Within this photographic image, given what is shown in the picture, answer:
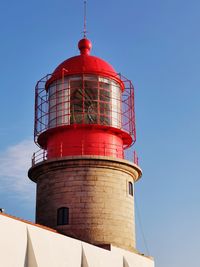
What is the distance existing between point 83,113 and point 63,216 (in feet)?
12.7

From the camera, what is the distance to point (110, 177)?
19266 mm

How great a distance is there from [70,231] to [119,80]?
636 centimetres

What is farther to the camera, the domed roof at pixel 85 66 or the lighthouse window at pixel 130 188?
the lighthouse window at pixel 130 188

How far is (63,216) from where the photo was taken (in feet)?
61.7

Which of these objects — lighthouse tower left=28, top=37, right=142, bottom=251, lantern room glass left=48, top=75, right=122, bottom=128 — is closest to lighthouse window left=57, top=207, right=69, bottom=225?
lighthouse tower left=28, top=37, right=142, bottom=251

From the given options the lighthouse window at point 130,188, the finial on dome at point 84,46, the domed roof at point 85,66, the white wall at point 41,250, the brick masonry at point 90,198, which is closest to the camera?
the white wall at point 41,250

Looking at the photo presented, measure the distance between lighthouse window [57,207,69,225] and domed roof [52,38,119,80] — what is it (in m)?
5.13

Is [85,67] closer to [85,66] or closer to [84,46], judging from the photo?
[85,66]

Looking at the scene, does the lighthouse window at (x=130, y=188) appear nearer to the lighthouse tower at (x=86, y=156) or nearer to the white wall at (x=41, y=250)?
the lighthouse tower at (x=86, y=156)

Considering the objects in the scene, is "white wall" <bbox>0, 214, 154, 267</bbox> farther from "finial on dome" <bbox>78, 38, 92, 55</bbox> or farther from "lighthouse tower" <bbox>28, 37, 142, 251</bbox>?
"finial on dome" <bbox>78, 38, 92, 55</bbox>

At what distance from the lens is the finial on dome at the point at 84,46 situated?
21266mm

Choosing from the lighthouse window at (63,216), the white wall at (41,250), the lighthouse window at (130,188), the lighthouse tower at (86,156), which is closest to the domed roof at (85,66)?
the lighthouse tower at (86,156)

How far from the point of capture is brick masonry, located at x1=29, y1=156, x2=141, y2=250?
1852 cm

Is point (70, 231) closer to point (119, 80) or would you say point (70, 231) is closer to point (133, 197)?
point (133, 197)
